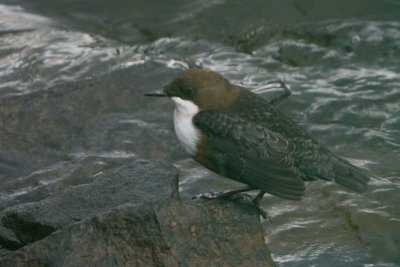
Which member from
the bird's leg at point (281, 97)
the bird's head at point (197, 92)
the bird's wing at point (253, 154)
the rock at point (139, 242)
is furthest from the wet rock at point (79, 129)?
the rock at point (139, 242)

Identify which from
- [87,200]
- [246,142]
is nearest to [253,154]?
[246,142]

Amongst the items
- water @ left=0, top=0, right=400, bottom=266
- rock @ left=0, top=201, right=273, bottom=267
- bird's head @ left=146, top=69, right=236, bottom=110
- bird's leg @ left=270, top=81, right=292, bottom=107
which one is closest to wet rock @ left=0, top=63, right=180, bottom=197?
water @ left=0, top=0, right=400, bottom=266

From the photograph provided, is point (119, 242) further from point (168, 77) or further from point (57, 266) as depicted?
point (168, 77)

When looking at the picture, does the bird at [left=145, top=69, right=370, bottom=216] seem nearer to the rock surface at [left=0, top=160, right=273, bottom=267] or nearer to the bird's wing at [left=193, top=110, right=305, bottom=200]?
the bird's wing at [left=193, top=110, right=305, bottom=200]

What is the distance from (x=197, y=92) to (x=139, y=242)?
108cm

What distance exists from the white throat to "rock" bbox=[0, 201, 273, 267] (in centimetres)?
50

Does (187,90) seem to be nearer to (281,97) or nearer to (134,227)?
(134,227)

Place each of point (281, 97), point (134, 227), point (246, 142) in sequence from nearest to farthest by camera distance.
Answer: point (134, 227), point (246, 142), point (281, 97)

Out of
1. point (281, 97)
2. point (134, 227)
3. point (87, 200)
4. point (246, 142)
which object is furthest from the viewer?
point (281, 97)

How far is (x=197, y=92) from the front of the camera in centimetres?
464

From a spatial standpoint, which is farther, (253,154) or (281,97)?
(281,97)

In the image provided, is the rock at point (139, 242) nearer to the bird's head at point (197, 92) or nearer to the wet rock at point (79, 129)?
the bird's head at point (197, 92)

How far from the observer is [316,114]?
6.89 m

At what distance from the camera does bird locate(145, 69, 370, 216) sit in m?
4.48
